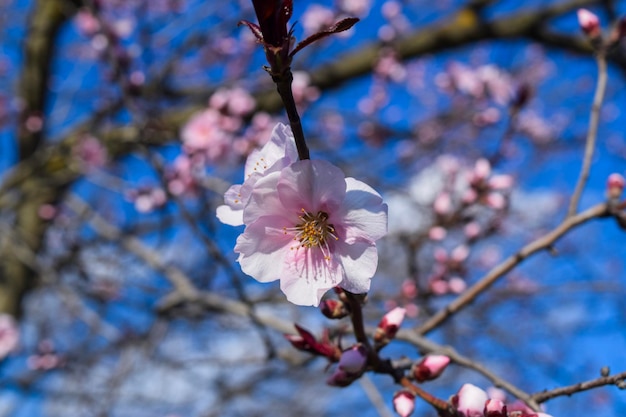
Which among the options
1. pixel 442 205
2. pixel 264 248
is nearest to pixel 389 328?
pixel 264 248

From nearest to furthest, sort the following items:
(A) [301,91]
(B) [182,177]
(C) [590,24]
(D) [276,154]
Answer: (D) [276,154] → (C) [590,24] → (B) [182,177] → (A) [301,91]

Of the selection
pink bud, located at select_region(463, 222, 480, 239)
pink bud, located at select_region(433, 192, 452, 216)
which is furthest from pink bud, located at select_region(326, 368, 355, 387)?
pink bud, located at select_region(433, 192, 452, 216)

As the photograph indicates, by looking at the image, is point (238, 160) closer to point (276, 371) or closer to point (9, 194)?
point (276, 371)

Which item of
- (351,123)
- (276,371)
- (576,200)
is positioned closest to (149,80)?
(351,123)

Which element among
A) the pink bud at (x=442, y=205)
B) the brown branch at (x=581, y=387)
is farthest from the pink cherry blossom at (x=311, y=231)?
the pink bud at (x=442, y=205)

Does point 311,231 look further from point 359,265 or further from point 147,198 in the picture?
point 147,198

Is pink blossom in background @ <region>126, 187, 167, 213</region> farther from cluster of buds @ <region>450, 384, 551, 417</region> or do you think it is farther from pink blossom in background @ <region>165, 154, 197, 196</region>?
cluster of buds @ <region>450, 384, 551, 417</region>
